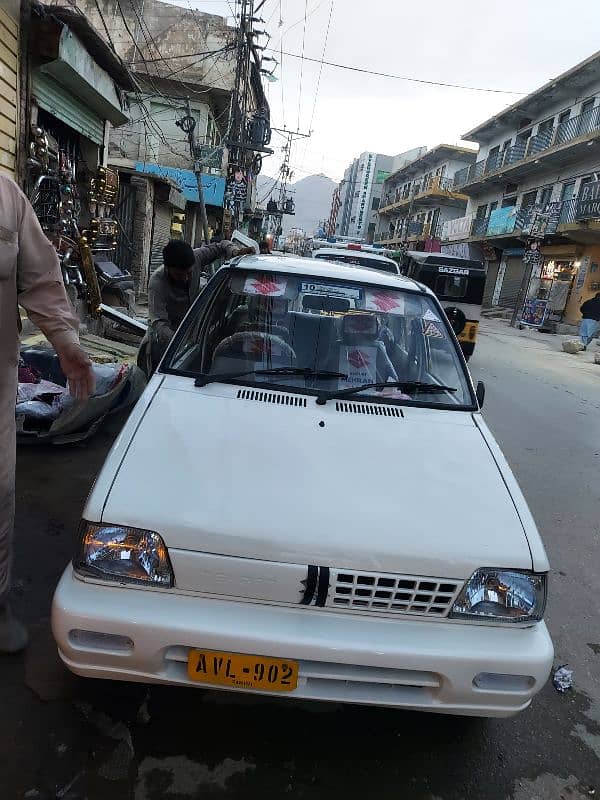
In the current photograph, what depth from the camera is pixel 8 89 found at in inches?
260

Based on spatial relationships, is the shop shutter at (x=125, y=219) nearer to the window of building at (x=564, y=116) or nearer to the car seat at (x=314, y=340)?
the car seat at (x=314, y=340)

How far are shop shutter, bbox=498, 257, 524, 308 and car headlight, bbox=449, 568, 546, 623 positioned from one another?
32.1 metres

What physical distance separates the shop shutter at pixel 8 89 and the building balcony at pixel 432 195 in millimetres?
39797

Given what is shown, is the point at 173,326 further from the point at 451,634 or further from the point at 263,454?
the point at 451,634

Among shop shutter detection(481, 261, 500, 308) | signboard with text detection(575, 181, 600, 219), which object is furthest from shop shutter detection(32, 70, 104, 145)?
shop shutter detection(481, 261, 500, 308)

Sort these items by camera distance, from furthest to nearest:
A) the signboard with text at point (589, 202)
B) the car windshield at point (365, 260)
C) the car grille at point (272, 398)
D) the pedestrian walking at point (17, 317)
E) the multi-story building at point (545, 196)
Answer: the multi-story building at point (545, 196)
the signboard with text at point (589, 202)
the car windshield at point (365, 260)
the car grille at point (272, 398)
the pedestrian walking at point (17, 317)

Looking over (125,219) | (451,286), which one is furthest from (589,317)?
(125,219)

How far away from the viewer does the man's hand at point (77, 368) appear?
2209mm

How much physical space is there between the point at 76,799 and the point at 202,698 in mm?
542

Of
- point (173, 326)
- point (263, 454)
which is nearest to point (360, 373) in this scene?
point (263, 454)

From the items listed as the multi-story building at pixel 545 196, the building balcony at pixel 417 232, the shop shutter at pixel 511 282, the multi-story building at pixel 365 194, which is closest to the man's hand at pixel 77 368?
the multi-story building at pixel 545 196

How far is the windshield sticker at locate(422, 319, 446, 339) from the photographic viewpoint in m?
3.11

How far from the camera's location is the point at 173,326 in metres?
4.67

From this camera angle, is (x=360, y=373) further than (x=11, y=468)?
Yes
